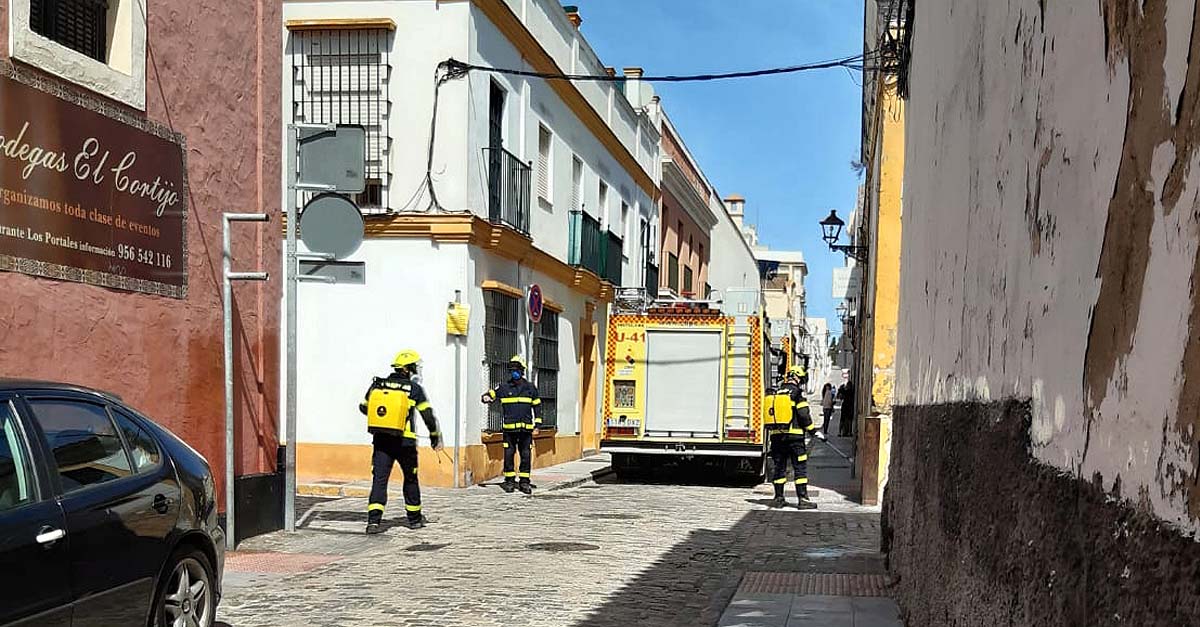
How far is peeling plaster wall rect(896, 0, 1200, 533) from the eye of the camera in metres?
1.92

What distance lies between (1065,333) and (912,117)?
683 centimetres

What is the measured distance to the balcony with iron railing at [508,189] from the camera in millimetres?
17203

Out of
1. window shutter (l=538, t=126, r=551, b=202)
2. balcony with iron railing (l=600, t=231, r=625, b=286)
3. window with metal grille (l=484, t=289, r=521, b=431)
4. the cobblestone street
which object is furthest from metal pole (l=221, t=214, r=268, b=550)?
balcony with iron railing (l=600, t=231, r=625, b=286)

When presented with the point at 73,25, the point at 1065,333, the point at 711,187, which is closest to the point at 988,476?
the point at 1065,333

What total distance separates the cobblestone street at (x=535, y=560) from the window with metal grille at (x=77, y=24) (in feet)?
14.2

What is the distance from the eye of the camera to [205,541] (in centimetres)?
626

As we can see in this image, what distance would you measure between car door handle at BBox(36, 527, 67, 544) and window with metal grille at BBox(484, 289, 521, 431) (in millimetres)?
11972

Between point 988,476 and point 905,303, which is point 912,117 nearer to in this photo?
point 905,303

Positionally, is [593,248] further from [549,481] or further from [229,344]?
[229,344]

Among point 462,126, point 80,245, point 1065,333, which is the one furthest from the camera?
point 462,126

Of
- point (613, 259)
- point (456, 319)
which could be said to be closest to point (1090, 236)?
point (456, 319)

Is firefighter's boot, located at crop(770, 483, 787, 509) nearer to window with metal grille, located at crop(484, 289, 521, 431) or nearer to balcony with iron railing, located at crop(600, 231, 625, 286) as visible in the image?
window with metal grille, located at crop(484, 289, 521, 431)

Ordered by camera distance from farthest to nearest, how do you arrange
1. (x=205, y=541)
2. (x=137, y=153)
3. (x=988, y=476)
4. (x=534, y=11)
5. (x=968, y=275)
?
(x=534, y=11) → (x=137, y=153) → (x=205, y=541) → (x=968, y=275) → (x=988, y=476)

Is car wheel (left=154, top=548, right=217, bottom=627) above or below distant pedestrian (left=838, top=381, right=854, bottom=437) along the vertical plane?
above
